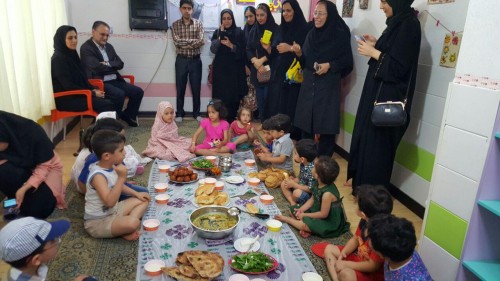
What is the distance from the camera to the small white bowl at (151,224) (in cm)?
241

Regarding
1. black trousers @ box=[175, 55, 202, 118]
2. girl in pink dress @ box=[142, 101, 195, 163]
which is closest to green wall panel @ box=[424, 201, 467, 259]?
girl in pink dress @ box=[142, 101, 195, 163]

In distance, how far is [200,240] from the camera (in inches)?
91.6

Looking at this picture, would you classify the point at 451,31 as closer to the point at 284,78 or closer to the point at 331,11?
the point at 331,11

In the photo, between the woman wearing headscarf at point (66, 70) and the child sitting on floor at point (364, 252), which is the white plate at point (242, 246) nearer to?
the child sitting on floor at point (364, 252)

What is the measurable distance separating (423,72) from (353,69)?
1125 mm

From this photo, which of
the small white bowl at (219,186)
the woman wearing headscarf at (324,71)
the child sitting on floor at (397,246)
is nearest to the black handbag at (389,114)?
the woman wearing headscarf at (324,71)

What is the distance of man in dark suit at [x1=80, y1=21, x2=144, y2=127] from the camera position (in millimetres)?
4547

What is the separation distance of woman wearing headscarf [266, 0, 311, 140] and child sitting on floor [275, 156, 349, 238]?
1896mm

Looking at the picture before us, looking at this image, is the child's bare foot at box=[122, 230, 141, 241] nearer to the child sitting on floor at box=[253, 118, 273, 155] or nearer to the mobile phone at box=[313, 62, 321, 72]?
the child sitting on floor at box=[253, 118, 273, 155]

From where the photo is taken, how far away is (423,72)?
9.64ft

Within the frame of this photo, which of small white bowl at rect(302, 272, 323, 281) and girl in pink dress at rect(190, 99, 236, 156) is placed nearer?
small white bowl at rect(302, 272, 323, 281)

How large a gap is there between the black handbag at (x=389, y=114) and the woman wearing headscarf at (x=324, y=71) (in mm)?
944

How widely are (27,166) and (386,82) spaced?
2588mm

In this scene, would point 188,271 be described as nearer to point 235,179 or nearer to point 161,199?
point 161,199
